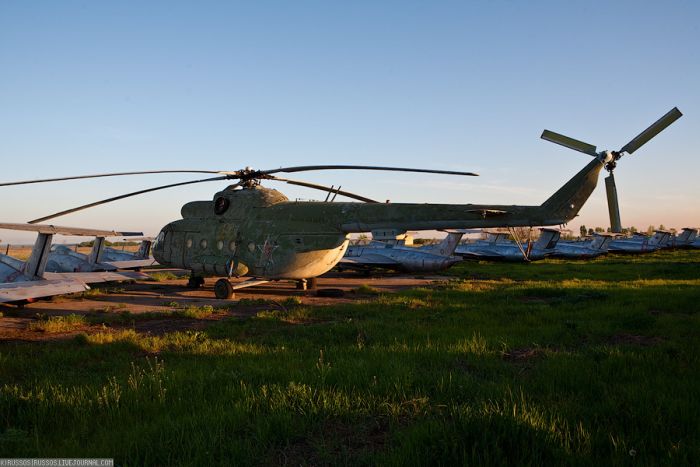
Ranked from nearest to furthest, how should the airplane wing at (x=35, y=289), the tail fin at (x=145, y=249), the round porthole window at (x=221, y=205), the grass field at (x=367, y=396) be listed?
1. the grass field at (x=367, y=396)
2. the airplane wing at (x=35, y=289)
3. the round porthole window at (x=221, y=205)
4. the tail fin at (x=145, y=249)

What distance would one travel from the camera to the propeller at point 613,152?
10055mm

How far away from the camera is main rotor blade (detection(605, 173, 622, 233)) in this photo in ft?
35.9

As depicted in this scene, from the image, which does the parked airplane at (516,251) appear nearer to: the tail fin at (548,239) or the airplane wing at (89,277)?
the tail fin at (548,239)

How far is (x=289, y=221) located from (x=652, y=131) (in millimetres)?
10524

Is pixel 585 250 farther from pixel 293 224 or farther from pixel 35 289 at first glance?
pixel 35 289

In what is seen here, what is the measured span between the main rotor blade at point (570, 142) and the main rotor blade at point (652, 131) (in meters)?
0.67

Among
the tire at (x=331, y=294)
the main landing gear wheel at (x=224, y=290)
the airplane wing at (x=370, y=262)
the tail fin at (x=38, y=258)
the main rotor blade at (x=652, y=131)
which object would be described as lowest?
the tire at (x=331, y=294)

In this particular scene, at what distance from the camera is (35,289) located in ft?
36.0

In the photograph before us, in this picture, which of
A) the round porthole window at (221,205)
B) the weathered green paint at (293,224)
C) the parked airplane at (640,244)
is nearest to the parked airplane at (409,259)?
the weathered green paint at (293,224)

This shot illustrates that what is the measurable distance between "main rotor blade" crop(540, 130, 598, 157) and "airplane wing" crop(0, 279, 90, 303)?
13343mm

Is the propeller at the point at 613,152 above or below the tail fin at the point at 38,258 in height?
above

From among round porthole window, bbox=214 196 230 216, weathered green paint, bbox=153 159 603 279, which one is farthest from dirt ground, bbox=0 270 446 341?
round porthole window, bbox=214 196 230 216

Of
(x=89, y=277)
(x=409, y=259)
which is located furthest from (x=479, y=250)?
(x=89, y=277)

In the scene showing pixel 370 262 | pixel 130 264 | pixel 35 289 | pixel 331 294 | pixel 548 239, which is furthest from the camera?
pixel 548 239
